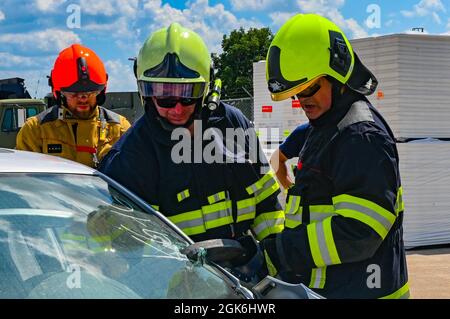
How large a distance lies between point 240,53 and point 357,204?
3947 centimetres

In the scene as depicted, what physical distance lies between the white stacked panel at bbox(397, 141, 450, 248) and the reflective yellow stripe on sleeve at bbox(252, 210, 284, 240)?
167 inches

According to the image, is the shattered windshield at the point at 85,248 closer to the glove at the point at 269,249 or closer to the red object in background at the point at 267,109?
the glove at the point at 269,249

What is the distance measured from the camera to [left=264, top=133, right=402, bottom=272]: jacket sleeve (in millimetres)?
2029

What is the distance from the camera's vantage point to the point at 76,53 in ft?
12.5

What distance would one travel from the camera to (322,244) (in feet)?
6.91

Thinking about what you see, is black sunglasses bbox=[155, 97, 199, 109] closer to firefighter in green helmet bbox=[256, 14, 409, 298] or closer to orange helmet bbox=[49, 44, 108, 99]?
firefighter in green helmet bbox=[256, 14, 409, 298]

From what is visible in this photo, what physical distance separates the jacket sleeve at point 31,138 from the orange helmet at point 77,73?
260 mm

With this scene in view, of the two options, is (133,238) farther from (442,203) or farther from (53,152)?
(442,203)

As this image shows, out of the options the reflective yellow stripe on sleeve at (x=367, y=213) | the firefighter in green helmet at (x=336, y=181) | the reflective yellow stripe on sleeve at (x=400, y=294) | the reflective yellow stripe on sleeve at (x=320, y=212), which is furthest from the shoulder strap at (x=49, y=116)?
the reflective yellow stripe on sleeve at (x=400, y=294)

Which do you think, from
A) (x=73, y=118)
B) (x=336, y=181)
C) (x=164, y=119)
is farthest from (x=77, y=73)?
(x=336, y=181)

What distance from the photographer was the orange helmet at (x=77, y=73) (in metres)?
3.65

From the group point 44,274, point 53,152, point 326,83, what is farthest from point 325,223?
point 53,152

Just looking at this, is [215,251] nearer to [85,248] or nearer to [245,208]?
[85,248]

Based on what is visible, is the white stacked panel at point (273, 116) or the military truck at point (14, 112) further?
the military truck at point (14, 112)
